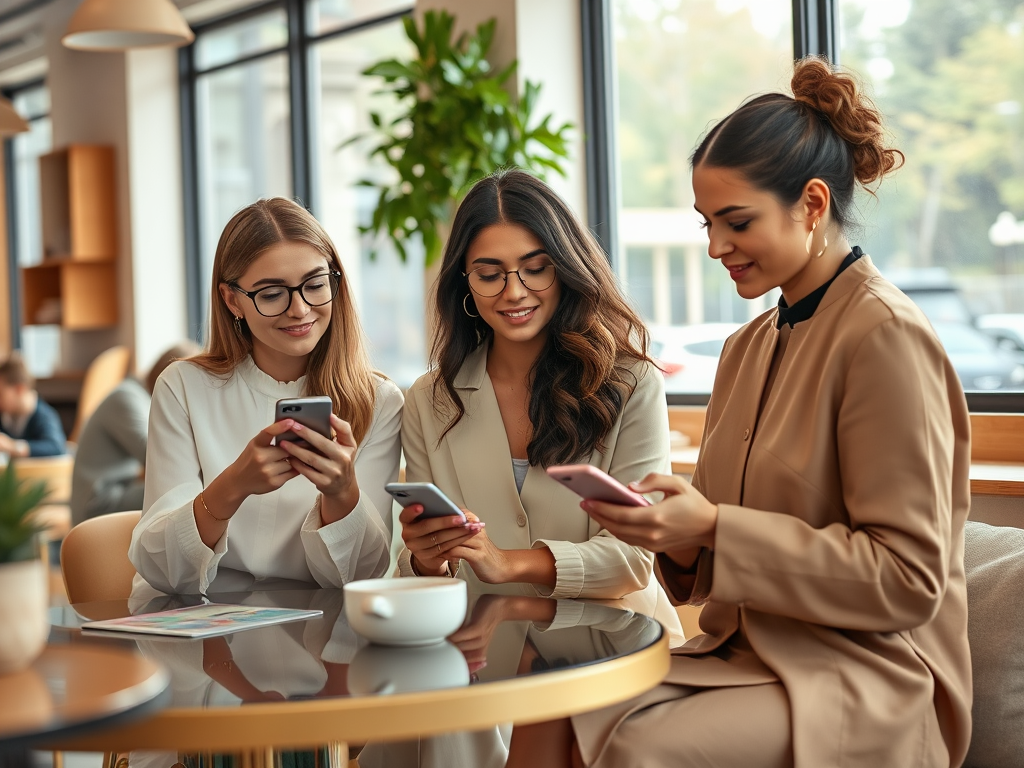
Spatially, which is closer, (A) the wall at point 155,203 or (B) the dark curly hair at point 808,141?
(B) the dark curly hair at point 808,141

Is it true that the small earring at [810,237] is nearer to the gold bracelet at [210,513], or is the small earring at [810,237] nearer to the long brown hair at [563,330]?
the long brown hair at [563,330]

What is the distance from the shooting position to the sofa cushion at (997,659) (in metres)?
1.86

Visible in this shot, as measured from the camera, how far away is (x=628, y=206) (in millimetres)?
4621

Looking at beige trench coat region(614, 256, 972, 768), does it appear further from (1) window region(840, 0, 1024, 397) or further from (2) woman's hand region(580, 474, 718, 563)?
(1) window region(840, 0, 1024, 397)

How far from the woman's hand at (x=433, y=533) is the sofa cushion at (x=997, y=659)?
2.84 ft

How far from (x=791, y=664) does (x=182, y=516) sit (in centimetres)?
109

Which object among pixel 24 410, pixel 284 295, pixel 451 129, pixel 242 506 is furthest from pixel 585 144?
pixel 24 410

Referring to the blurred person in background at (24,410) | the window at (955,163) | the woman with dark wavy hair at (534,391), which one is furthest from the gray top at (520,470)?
the blurred person in background at (24,410)

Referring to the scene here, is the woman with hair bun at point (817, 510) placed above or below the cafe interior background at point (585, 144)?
below

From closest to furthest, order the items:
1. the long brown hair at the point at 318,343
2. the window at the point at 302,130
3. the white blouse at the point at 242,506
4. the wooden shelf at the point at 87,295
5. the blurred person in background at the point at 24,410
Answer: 1. the white blouse at the point at 242,506
2. the long brown hair at the point at 318,343
3. the window at the point at 302,130
4. the blurred person in background at the point at 24,410
5. the wooden shelf at the point at 87,295

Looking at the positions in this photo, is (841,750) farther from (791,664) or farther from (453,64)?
(453,64)

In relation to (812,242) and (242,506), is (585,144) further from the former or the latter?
(812,242)

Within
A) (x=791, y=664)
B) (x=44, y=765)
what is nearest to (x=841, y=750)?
(x=791, y=664)

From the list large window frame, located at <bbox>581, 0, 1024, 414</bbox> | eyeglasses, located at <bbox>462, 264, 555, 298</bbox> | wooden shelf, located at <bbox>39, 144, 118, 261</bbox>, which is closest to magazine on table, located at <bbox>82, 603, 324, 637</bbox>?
eyeglasses, located at <bbox>462, 264, 555, 298</bbox>
